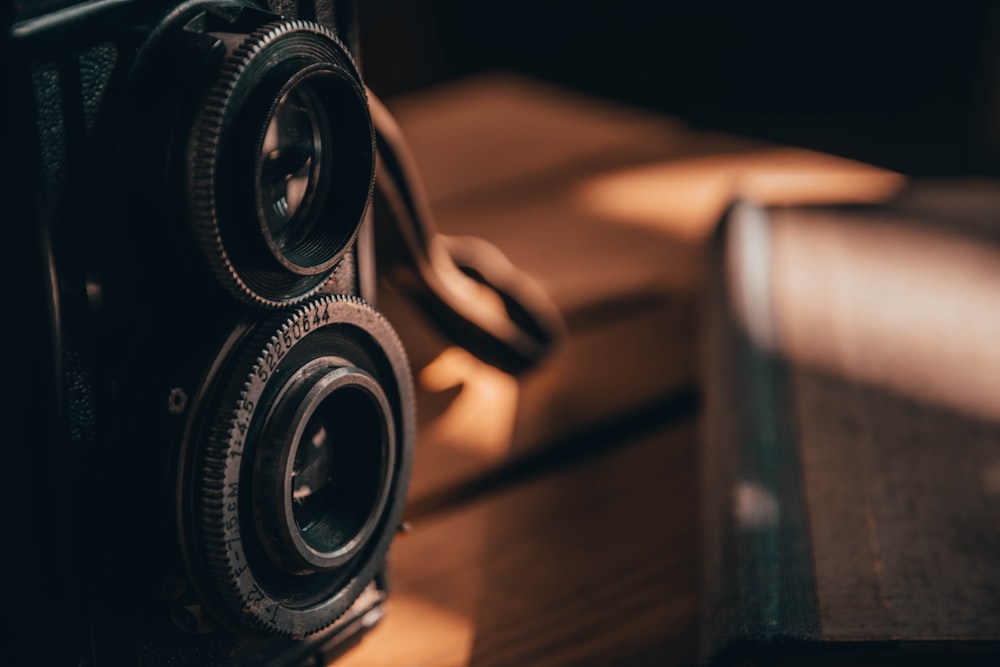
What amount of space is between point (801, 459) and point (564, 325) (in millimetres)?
282

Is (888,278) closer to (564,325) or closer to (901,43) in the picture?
(564,325)

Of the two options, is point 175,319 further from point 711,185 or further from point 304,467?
point 711,185

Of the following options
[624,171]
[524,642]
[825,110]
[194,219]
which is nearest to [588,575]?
[524,642]

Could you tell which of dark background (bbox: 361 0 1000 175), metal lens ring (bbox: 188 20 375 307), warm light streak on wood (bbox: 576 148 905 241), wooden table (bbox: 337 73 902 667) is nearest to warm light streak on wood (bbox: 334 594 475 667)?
wooden table (bbox: 337 73 902 667)

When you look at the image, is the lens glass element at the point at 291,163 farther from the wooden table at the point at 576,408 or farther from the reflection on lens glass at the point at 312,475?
the wooden table at the point at 576,408

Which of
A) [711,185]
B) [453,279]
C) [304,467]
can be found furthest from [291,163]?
[711,185]

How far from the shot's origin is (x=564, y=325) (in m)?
0.77

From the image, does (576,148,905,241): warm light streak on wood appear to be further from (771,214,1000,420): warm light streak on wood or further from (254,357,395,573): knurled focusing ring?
(254,357,395,573): knurled focusing ring

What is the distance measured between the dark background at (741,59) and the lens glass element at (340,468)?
1185 millimetres

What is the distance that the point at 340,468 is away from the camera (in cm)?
42

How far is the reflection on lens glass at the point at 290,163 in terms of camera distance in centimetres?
36

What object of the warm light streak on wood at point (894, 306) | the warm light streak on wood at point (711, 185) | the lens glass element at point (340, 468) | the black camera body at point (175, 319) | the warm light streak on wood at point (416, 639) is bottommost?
the warm light streak on wood at point (711, 185)

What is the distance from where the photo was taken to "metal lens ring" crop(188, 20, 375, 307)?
32cm

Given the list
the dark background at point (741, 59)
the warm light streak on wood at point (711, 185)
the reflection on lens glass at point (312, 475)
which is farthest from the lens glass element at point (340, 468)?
the dark background at point (741, 59)
